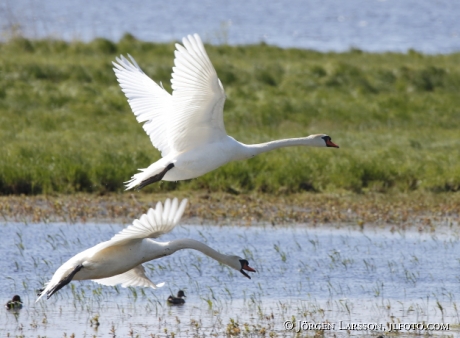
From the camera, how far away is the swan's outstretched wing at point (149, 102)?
361 inches

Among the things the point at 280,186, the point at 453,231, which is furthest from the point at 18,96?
the point at 453,231

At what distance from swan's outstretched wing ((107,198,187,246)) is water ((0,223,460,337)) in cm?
104

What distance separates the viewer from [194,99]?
7953 mm

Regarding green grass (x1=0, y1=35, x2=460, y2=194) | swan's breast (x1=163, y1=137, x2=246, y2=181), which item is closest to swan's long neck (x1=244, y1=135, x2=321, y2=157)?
swan's breast (x1=163, y1=137, x2=246, y2=181)

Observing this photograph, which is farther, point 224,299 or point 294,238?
point 294,238

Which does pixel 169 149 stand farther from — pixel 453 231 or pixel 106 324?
pixel 453 231

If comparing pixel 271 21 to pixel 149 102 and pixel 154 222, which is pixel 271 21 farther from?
pixel 154 222

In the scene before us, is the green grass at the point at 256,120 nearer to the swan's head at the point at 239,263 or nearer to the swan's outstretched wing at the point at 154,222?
the swan's head at the point at 239,263

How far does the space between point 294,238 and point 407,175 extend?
3.29 meters

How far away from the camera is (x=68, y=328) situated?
7879 mm

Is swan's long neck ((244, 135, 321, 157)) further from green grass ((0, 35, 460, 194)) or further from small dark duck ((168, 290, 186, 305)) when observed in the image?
green grass ((0, 35, 460, 194))

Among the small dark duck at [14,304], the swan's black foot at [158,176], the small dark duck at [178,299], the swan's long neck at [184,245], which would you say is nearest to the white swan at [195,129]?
the swan's black foot at [158,176]

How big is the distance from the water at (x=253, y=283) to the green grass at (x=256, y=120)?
1.84 meters

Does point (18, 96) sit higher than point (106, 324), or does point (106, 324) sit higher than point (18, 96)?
point (18, 96)
